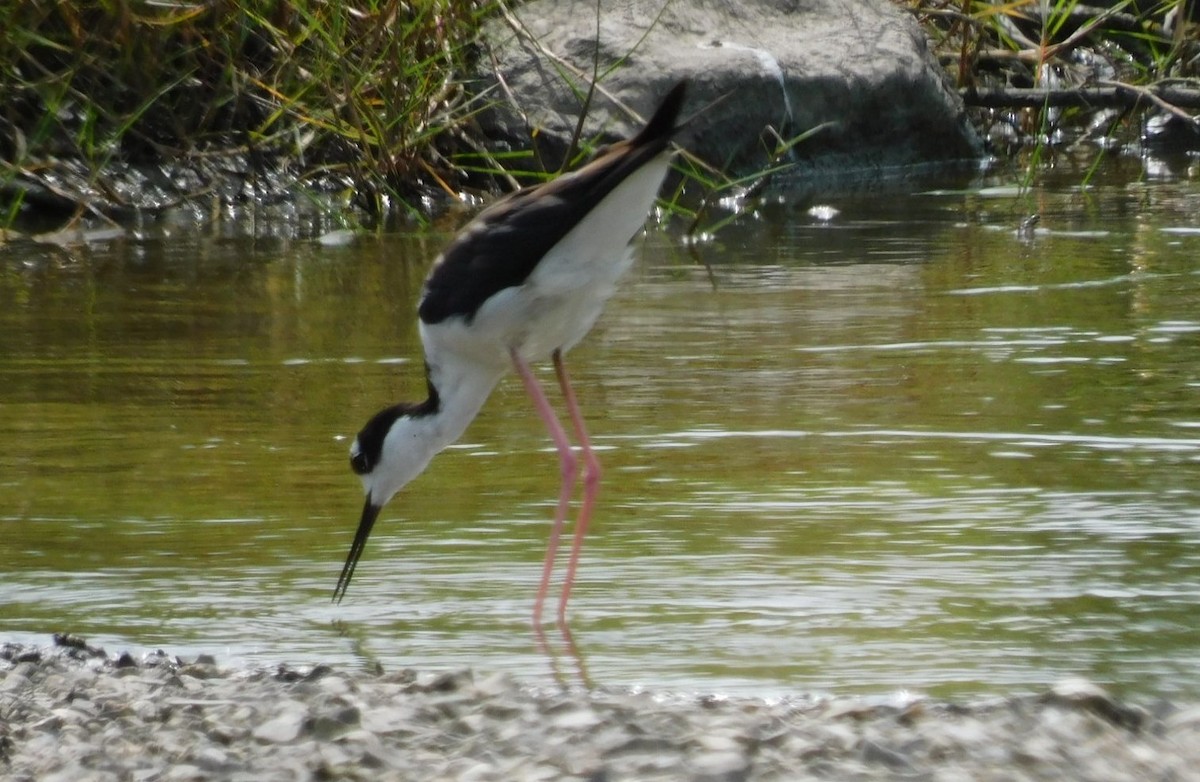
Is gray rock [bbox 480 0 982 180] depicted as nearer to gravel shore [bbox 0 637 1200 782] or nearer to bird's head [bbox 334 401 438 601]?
bird's head [bbox 334 401 438 601]

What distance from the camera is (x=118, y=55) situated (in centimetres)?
924

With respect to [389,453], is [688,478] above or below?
below

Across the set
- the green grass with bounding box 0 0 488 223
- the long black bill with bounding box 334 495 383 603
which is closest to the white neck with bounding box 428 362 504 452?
the long black bill with bounding box 334 495 383 603

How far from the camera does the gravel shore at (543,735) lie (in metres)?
2.87

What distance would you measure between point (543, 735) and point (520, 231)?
1.78m

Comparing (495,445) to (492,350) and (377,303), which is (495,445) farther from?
(377,303)

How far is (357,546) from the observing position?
165 inches

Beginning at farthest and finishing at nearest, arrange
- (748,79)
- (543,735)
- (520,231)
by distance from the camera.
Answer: (748,79)
(520,231)
(543,735)

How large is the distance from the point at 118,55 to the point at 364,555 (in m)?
5.54

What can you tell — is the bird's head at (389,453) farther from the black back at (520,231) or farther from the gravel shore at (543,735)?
the gravel shore at (543,735)

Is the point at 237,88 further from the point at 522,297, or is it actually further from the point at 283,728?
the point at 283,728

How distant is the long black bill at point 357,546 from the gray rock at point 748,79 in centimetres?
546

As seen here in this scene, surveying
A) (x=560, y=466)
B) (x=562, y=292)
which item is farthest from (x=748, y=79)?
(x=562, y=292)

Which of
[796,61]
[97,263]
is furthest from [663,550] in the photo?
[796,61]
